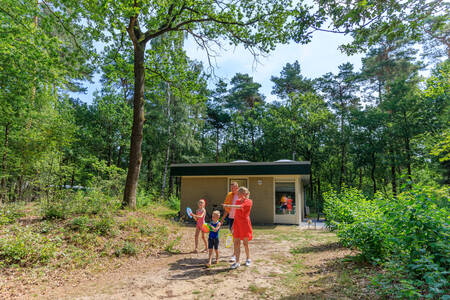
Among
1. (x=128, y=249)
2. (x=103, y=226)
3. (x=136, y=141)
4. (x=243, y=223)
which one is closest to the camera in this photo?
(x=243, y=223)

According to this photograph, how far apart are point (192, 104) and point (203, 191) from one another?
4502 millimetres

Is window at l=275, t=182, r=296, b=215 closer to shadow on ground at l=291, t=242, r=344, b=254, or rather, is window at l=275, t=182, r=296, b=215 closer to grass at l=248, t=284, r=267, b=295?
shadow on ground at l=291, t=242, r=344, b=254

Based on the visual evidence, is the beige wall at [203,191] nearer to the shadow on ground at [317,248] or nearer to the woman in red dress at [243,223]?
the shadow on ground at [317,248]

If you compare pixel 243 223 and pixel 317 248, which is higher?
pixel 243 223

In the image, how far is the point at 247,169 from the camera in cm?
1149

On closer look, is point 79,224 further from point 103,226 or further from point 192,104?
point 192,104

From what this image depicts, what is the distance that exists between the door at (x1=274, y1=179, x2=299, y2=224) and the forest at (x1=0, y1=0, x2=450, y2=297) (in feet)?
7.96

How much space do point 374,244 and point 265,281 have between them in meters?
1.80

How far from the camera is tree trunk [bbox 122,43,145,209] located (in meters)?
7.75

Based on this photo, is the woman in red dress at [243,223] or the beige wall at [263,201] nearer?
the woman in red dress at [243,223]

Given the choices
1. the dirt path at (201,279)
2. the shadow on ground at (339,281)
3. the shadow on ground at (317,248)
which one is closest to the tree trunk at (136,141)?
the dirt path at (201,279)

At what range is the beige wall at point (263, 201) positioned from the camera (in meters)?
11.4

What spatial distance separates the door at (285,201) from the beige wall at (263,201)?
29 cm

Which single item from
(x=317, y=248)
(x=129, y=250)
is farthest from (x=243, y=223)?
(x=317, y=248)
